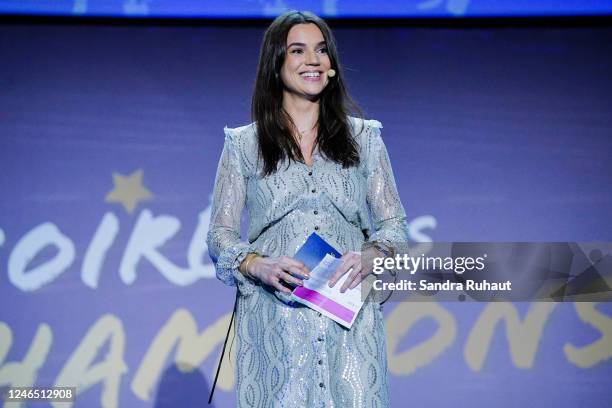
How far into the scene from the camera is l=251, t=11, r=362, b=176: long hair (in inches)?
77.7

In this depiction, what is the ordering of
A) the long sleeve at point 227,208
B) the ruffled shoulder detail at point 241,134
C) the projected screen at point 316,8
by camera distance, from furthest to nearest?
the projected screen at point 316,8 < the ruffled shoulder detail at point 241,134 < the long sleeve at point 227,208

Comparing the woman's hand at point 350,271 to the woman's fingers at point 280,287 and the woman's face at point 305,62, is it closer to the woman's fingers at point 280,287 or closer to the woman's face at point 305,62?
the woman's fingers at point 280,287

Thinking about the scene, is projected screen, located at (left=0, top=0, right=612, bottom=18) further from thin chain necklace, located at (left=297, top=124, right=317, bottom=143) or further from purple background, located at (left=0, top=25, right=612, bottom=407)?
thin chain necklace, located at (left=297, top=124, right=317, bottom=143)

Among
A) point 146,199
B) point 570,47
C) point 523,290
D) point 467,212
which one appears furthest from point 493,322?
point 146,199

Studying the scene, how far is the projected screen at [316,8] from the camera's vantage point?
12.4 ft

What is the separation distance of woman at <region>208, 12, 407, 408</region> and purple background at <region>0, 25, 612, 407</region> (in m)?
1.85

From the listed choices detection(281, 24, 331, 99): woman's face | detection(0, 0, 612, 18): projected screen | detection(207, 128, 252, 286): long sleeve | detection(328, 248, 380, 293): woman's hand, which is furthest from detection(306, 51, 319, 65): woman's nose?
detection(0, 0, 612, 18): projected screen

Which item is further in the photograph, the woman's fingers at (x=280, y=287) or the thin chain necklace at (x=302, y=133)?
the thin chain necklace at (x=302, y=133)

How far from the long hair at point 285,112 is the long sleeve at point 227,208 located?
75 millimetres

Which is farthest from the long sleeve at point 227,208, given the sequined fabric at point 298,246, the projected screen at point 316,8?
the projected screen at point 316,8

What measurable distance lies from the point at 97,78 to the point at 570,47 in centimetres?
211

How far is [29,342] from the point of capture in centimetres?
388

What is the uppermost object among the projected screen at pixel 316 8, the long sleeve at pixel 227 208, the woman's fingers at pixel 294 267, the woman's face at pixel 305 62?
the projected screen at pixel 316 8

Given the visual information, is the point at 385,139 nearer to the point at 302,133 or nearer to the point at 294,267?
the point at 302,133
